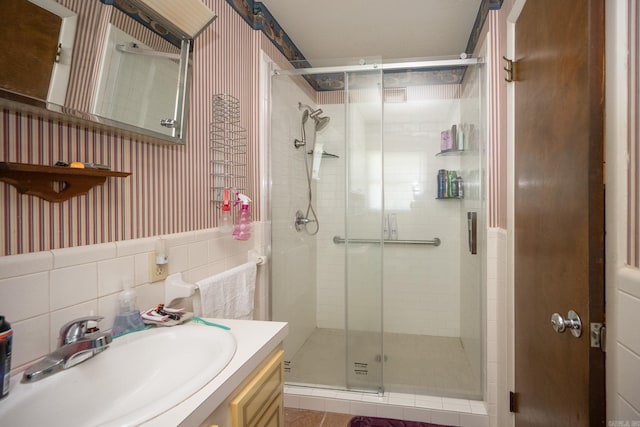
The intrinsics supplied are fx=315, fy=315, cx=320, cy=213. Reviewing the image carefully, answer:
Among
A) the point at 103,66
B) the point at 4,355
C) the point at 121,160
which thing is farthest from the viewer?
the point at 121,160

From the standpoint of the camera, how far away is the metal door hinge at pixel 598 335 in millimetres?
786

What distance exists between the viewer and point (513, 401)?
160 centimetres

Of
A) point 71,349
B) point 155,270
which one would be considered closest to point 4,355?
point 71,349

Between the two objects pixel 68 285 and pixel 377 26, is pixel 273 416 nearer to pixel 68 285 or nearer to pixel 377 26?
pixel 68 285

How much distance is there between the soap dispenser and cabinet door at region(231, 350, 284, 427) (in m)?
0.45

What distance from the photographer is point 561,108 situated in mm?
989

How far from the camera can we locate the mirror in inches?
30.0

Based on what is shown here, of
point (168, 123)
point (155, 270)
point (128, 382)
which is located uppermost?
point (168, 123)

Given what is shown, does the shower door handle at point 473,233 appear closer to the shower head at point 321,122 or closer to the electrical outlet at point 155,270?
the shower head at point 321,122

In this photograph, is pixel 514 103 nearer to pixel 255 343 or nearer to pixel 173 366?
pixel 255 343

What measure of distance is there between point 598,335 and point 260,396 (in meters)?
0.94

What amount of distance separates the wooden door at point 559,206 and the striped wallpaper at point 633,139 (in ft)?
0.23

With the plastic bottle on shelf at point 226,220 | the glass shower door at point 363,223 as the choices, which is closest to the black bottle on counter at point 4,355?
the plastic bottle on shelf at point 226,220

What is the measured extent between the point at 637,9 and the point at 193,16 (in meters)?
→ 1.43
